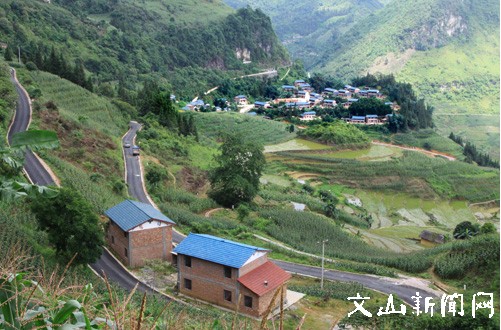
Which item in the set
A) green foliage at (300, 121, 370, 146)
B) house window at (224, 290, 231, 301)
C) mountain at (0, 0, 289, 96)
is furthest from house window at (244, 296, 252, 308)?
green foliage at (300, 121, 370, 146)

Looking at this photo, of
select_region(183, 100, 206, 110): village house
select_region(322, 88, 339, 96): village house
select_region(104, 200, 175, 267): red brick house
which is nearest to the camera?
select_region(104, 200, 175, 267): red brick house

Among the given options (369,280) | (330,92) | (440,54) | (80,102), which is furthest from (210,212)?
(440,54)

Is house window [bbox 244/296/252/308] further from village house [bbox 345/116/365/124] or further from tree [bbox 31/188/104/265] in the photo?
village house [bbox 345/116/365/124]

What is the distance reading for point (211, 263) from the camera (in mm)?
17531

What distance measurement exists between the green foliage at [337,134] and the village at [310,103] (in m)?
8.24

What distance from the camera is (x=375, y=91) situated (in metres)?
83.3

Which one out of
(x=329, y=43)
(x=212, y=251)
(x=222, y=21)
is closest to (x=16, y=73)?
(x=212, y=251)

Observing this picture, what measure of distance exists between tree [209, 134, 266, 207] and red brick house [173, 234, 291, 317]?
1246 centimetres

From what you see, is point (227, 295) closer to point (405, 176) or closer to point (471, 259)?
point (471, 259)

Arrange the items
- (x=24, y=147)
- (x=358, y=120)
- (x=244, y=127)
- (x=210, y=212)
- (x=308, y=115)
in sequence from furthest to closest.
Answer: (x=308, y=115), (x=358, y=120), (x=244, y=127), (x=210, y=212), (x=24, y=147)

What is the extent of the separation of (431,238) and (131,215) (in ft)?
63.7

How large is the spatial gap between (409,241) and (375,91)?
2070 inches

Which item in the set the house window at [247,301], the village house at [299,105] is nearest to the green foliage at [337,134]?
→ the village house at [299,105]

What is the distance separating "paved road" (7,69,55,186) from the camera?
22922 millimetres
